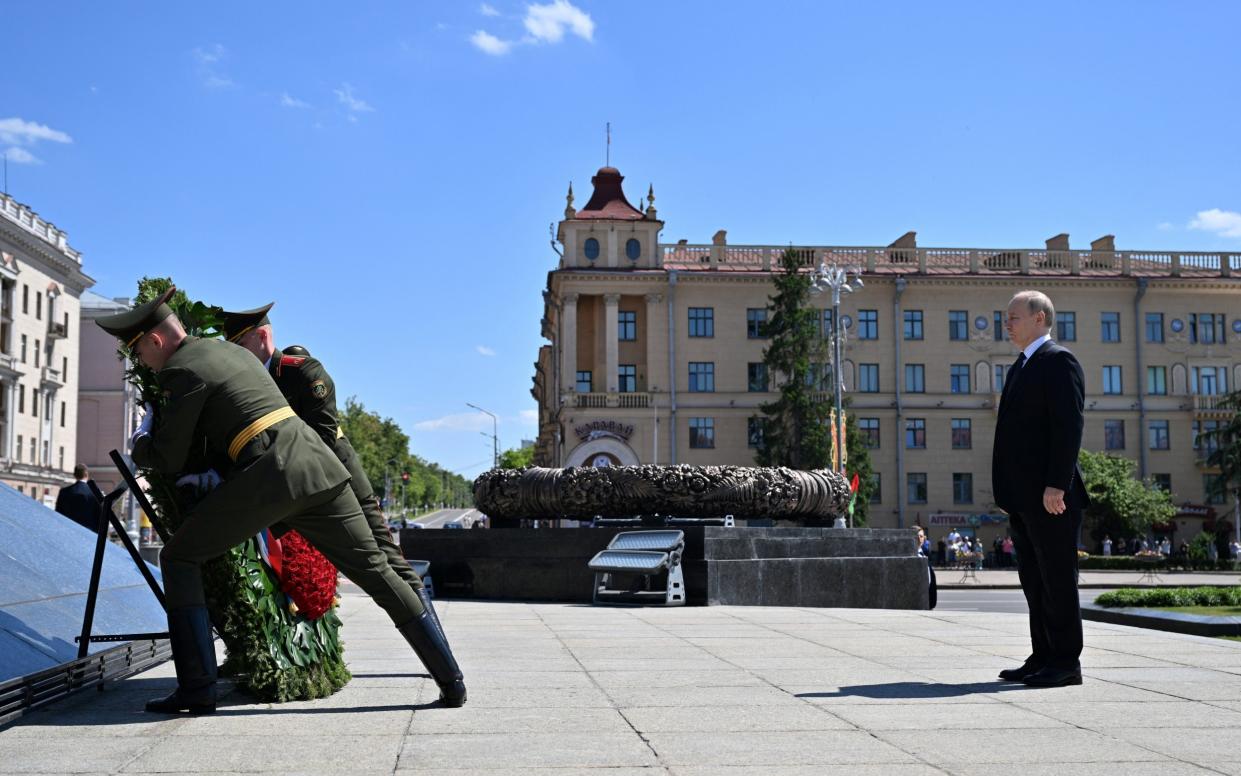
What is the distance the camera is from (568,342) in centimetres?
6238

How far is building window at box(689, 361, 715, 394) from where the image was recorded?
6325cm

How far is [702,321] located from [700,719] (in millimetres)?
58702

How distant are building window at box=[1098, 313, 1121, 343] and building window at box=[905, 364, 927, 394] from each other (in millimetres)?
9147

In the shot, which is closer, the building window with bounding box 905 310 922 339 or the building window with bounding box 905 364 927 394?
the building window with bounding box 905 364 927 394

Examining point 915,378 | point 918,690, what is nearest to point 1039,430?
point 918,690

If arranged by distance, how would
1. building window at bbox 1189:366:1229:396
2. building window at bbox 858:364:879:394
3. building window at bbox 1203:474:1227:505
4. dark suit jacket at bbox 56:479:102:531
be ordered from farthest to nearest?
building window at bbox 1189:366:1229:396 → building window at bbox 858:364:879:394 → building window at bbox 1203:474:1227:505 → dark suit jacket at bbox 56:479:102:531

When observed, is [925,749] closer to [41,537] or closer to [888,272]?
[41,537]

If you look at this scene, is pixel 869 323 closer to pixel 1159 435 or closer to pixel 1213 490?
pixel 1159 435

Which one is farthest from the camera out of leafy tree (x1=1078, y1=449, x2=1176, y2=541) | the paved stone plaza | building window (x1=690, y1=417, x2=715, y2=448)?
building window (x1=690, y1=417, x2=715, y2=448)

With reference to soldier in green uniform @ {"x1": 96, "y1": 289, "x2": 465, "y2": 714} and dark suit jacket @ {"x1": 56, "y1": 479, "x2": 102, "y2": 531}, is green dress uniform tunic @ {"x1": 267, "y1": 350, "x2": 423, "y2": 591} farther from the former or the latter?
dark suit jacket @ {"x1": 56, "y1": 479, "x2": 102, "y2": 531}

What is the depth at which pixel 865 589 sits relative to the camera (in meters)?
15.4

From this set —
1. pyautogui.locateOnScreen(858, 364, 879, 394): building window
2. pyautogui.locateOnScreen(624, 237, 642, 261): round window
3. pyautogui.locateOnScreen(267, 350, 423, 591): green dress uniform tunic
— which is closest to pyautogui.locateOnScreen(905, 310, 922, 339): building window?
pyautogui.locateOnScreen(858, 364, 879, 394): building window

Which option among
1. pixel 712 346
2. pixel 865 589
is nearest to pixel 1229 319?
pixel 712 346

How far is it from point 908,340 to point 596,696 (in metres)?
60.3
